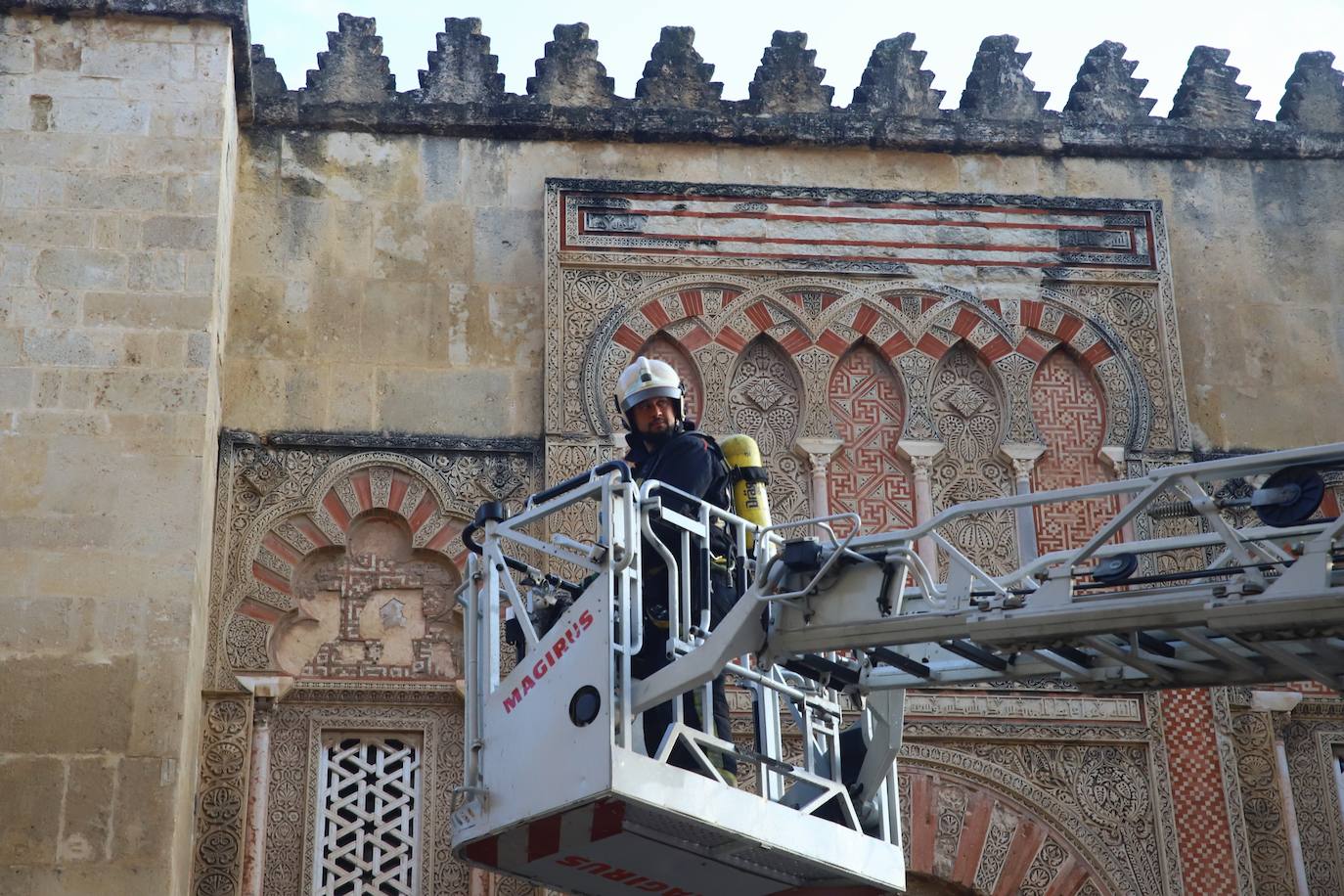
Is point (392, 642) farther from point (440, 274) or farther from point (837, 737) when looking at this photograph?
point (837, 737)

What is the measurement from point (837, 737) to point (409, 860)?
264cm

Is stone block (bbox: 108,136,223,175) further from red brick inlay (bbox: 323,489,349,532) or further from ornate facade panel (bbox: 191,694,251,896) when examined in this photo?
ornate facade panel (bbox: 191,694,251,896)

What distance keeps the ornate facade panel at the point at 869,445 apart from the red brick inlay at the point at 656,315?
0.86 metres

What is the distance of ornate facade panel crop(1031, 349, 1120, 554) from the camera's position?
10.8m

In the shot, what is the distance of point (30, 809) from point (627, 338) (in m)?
3.65

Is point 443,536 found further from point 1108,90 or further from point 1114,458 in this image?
point 1108,90

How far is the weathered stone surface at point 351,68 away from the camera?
11.3 m

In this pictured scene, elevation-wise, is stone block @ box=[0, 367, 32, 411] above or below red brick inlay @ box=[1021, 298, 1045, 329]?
below

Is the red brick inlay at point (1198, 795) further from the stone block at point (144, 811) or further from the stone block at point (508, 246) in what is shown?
the stone block at point (144, 811)

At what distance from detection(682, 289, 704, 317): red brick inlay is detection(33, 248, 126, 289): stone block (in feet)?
8.82

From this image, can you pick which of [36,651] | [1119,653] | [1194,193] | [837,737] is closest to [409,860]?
[36,651]

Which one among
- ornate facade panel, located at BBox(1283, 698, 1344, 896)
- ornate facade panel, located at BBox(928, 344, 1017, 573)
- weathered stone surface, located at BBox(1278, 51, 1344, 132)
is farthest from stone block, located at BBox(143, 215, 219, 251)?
weathered stone surface, located at BBox(1278, 51, 1344, 132)

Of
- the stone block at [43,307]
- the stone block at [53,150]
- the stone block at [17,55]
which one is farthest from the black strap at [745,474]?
the stone block at [17,55]

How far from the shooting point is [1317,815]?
10.3 m
